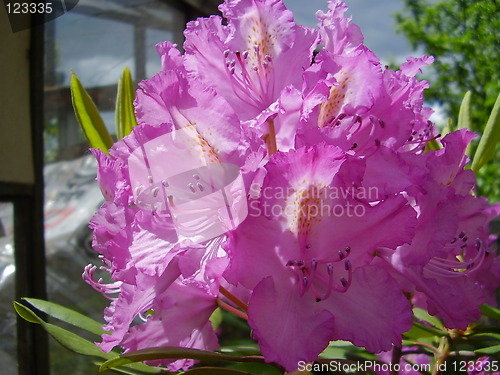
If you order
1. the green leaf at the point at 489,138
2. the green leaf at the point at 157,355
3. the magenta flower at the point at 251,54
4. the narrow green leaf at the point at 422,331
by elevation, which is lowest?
the narrow green leaf at the point at 422,331

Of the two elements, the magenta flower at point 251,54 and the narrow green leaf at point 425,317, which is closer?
the magenta flower at point 251,54

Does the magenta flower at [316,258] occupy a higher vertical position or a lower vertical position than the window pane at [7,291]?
higher

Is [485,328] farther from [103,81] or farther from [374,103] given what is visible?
[103,81]

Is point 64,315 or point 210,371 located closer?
point 210,371

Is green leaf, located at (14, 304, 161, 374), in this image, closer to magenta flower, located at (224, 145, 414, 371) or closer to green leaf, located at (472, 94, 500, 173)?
magenta flower, located at (224, 145, 414, 371)

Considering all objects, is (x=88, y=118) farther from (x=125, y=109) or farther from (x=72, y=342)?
(x=72, y=342)

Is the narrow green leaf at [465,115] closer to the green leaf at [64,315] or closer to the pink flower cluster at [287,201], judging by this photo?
the pink flower cluster at [287,201]

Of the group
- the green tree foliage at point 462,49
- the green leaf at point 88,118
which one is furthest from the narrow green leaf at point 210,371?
the green tree foliage at point 462,49

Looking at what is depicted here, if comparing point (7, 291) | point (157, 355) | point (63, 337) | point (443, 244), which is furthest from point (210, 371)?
point (7, 291)
